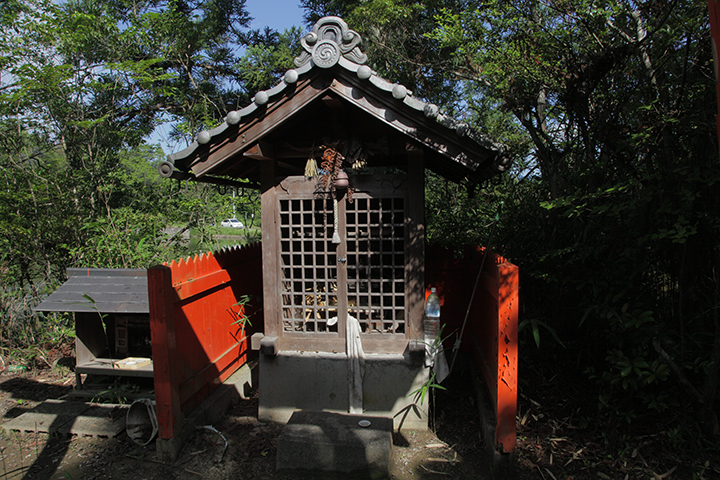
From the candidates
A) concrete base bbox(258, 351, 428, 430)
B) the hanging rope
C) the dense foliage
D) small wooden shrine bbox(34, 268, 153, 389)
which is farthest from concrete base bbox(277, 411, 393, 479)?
small wooden shrine bbox(34, 268, 153, 389)

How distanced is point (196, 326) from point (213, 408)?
3.17 feet

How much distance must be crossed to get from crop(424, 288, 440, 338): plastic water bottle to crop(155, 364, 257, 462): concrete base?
2.56 m

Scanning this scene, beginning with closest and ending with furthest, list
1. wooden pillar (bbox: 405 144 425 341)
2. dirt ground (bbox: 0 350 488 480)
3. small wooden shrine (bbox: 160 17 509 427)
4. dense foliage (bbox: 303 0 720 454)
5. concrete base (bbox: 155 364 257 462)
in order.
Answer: dense foliage (bbox: 303 0 720 454)
dirt ground (bbox: 0 350 488 480)
concrete base (bbox: 155 364 257 462)
small wooden shrine (bbox: 160 17 509 427)
wooden pillar (bbox: 405 144 425 341)

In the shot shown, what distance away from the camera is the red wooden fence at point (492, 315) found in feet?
11.5

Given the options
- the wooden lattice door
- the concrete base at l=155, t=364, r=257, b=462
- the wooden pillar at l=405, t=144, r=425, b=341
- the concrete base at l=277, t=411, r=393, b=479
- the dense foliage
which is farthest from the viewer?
the wooden lattice door

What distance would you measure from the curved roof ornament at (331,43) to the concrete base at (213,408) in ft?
12.6

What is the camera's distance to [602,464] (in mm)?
3594

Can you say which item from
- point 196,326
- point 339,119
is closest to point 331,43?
point 339,119

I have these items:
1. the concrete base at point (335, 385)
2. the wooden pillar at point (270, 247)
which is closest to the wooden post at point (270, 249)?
the wooden pillar at point (270, 247)

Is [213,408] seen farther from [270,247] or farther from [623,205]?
[623,205]

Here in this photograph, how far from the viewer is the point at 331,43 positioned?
3994mm

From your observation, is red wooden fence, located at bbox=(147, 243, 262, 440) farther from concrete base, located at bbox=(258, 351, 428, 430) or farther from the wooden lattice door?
the wooden lattice door

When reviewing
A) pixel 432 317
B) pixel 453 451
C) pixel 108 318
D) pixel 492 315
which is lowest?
pixel 453 451

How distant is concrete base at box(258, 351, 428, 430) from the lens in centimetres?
455
